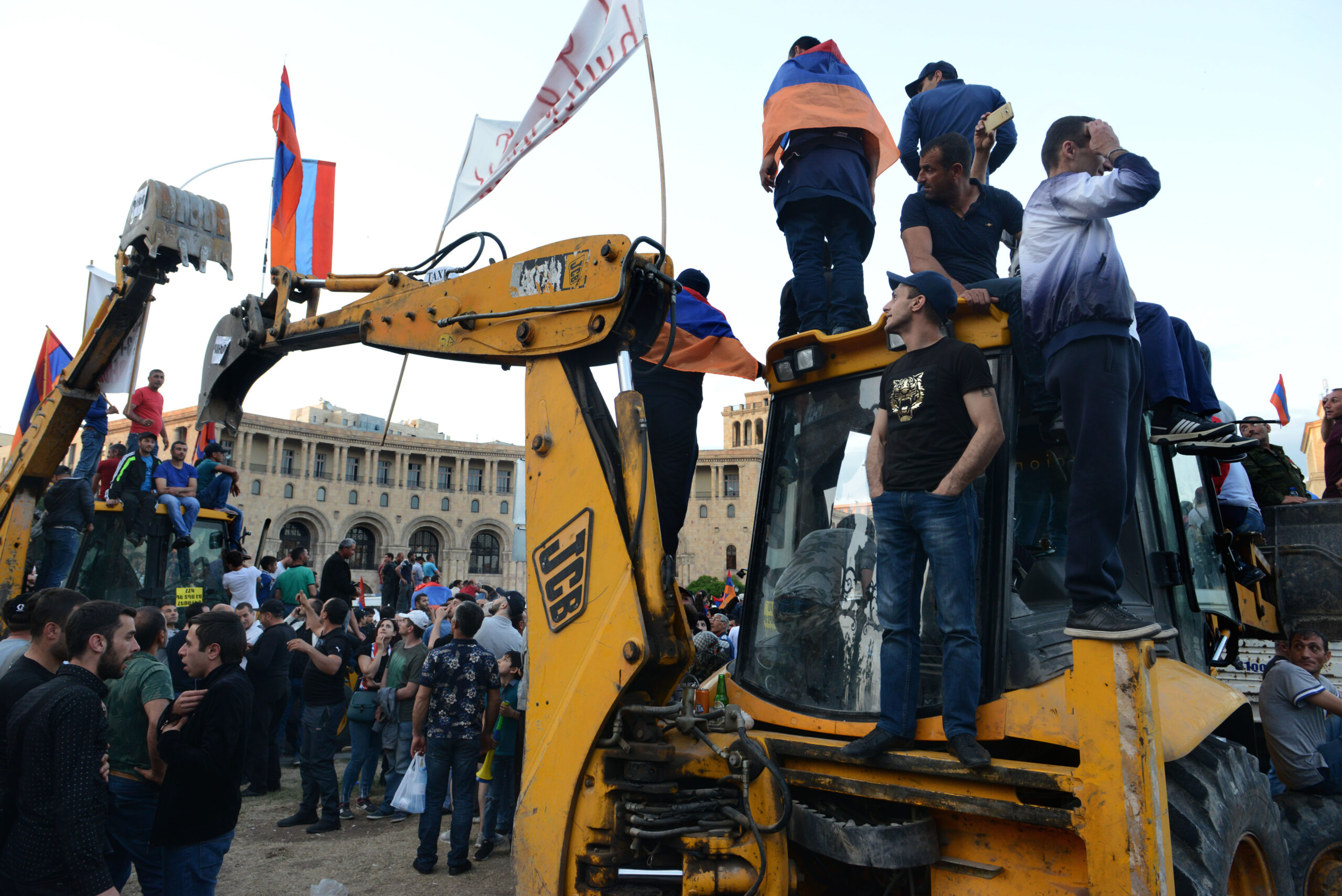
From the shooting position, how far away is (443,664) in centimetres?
688

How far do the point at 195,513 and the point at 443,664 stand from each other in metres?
6.59

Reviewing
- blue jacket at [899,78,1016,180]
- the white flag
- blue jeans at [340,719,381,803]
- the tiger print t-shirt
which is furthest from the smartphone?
blue jeans at [340,719,381,803]

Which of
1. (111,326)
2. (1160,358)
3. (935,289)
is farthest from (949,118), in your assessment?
(111,326)

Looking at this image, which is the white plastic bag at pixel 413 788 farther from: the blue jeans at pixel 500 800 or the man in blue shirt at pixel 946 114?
the man in blue shirt at pixel 946 114

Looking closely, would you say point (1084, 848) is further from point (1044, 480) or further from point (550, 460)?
point (550, 460)

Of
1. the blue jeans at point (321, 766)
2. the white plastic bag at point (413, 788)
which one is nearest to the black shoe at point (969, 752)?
the white plastic bag at point (413, 788)

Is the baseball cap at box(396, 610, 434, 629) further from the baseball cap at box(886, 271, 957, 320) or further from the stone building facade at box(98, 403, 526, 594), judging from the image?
the stone building facade at box(98, 403, 526, 594)

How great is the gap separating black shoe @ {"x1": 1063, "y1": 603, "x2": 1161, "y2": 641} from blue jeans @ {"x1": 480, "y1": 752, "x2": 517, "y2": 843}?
585cm

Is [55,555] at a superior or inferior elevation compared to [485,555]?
inferior

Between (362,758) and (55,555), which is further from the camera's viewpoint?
(55,555)

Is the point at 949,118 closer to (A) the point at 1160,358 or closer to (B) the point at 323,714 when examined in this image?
(A) the point at 1160,358

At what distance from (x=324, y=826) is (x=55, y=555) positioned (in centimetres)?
445

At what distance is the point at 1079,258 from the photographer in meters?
3.07

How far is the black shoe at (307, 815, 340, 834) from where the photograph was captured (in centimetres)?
752
